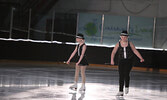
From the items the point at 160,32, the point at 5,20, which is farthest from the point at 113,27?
the point at 5,20

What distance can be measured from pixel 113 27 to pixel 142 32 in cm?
165

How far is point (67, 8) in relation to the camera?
2641cm

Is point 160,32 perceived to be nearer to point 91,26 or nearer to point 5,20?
point 91,26

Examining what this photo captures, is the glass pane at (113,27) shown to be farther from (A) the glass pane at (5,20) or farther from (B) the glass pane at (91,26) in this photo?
(A) the glass pane at (5,20)

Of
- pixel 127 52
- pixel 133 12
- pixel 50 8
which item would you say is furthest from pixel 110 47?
pixel 127 52

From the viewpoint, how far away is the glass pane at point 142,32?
24141 mm

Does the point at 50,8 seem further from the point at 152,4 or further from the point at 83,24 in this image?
the point at 152,4

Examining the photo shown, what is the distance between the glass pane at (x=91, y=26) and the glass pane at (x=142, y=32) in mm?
1883

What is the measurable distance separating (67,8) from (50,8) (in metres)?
1.06

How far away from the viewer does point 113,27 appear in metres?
24.4

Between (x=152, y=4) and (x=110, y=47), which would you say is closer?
(x=110, y=47)

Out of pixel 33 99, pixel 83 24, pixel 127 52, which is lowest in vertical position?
pixel 33 99

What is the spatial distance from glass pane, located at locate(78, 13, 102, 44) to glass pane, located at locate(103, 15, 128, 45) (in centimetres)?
40

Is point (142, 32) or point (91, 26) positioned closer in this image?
point (142, 32)
